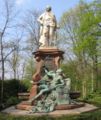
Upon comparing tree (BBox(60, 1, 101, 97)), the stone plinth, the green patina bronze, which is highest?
tree (BBox(60, 1, 101, 97))

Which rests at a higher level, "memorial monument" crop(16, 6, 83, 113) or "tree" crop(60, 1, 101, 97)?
"tree" crop(60, 1, 101, 97)

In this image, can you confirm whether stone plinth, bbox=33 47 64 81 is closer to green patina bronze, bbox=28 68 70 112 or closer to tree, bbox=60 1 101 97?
green patina bronze, bbox=28 68 70 112

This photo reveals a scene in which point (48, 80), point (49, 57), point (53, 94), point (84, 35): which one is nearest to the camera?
point (53, 94)

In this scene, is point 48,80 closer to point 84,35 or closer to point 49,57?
point 49,57

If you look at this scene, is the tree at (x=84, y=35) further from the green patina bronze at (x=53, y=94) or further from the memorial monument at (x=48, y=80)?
the green patina bronze at (x=53, y=94)

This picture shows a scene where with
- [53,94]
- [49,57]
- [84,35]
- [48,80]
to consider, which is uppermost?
[84,35]

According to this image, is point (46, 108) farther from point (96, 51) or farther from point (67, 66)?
point (67, 66)

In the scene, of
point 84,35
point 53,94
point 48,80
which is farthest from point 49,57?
point 84,35

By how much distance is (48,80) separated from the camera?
1953 cm

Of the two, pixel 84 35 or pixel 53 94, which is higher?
pixel 84 35

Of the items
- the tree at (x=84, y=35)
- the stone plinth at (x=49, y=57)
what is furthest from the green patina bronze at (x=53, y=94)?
the tree at (x=84, y=35)

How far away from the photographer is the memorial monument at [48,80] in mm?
17672

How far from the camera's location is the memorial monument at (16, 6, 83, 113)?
17.7 metres

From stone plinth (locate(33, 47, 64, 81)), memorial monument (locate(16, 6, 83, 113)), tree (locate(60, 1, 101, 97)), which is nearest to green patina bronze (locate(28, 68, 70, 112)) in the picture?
memorial monument (locate(16, 6, 83, 113))
